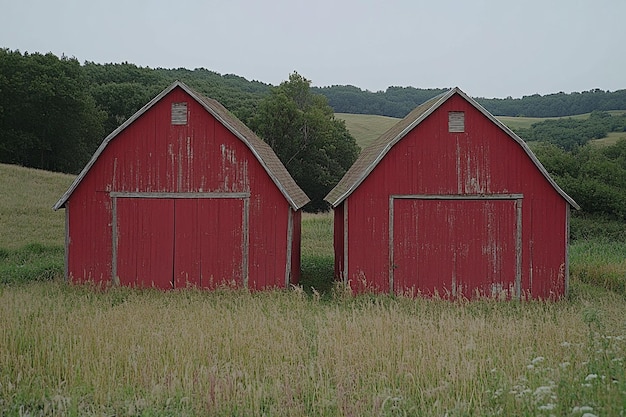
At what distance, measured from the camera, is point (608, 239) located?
98.3 ft

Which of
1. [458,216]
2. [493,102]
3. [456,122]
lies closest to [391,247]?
[458,216]

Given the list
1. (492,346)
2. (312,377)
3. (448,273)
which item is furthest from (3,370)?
(448,273)

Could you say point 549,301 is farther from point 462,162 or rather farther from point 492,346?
point 492,346

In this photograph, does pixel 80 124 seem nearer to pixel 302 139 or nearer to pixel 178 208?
pixel 302 139

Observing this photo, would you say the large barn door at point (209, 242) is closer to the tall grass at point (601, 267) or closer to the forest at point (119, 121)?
the tall grass at point (601, 267)

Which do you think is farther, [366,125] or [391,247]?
[366,125]

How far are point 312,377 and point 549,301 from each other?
929cm

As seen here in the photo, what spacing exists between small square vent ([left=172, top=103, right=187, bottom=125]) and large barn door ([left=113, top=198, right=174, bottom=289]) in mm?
2227

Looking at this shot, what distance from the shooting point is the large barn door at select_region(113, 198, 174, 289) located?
16.4 metres

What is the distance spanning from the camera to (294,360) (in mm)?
9078

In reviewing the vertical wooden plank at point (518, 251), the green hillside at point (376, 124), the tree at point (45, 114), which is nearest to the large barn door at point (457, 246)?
the vertical wooden plank at point (518, 251)

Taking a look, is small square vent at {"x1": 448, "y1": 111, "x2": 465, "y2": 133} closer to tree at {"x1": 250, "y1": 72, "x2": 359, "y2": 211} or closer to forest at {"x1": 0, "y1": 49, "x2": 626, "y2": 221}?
forest at {"x1": 0, "y1": 49, "x2": 626, "y2": 221}

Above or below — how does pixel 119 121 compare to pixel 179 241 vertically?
above

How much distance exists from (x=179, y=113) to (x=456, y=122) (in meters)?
7.60
